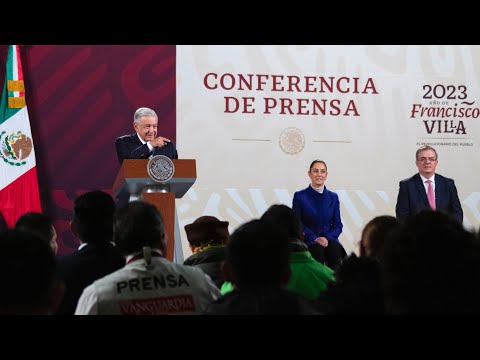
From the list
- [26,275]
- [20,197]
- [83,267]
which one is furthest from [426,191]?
[26,275]

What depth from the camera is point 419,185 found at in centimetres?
739

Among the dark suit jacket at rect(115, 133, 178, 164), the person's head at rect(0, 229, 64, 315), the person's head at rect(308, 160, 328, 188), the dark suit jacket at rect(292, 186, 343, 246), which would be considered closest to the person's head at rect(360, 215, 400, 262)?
the person's head at rect(0, 229, 64, 315)

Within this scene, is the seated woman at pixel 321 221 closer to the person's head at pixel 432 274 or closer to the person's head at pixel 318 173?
the person's head at pixel 318 173

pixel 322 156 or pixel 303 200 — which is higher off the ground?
pixel 322 156

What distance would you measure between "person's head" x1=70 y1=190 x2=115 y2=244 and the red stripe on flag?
189 inches

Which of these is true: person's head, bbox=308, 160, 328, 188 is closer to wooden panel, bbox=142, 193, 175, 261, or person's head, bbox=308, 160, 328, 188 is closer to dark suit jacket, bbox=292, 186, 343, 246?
dark suit jacket, bbox=292, 186, 343, 246

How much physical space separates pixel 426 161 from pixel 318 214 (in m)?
1.25

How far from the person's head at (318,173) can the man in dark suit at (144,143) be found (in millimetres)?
1703

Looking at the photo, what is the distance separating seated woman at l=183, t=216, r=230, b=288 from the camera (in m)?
3.31

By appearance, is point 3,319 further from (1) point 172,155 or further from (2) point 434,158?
(2) point 434,158

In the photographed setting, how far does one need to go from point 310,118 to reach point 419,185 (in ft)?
4.53

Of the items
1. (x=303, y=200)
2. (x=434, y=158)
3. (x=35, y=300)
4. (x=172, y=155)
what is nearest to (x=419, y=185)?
(x=434, y=158)

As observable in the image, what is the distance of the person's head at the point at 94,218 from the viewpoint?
2877 mm

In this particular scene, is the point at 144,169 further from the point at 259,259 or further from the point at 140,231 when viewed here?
the point at 259,259
